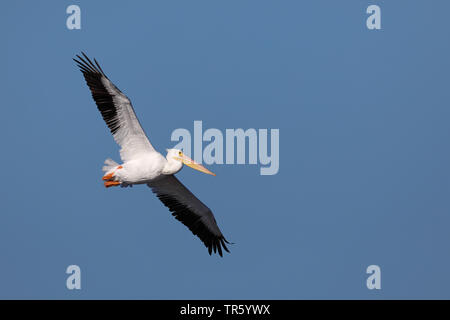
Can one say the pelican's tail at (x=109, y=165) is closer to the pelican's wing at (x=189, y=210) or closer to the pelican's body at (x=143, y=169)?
the pelican's body at (x=143, y=169)

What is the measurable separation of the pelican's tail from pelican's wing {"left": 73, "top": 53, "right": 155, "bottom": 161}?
0.78 feet

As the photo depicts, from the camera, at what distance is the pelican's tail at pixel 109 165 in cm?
1423

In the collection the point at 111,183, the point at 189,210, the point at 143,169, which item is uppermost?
the point at 143,169

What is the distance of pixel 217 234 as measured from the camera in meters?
15.7

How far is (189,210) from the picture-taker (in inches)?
609

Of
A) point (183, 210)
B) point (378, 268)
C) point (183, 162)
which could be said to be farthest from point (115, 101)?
point (378, 268)

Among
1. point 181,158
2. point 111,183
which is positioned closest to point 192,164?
point 181,158

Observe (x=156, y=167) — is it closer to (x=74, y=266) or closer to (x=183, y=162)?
(x=183, y=162)

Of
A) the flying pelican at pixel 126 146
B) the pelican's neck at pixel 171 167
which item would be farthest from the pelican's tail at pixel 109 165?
the pelican's neck at pixel 171 167

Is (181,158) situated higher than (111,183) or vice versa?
(181,158)

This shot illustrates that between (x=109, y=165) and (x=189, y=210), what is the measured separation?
1.95 m

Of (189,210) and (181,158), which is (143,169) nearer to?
(181,158)

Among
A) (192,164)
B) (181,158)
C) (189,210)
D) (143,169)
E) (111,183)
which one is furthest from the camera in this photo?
(189,210)

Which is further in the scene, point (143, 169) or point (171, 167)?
point (171, 167)
